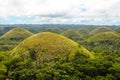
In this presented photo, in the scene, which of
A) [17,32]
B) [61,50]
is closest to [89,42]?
[17,32]

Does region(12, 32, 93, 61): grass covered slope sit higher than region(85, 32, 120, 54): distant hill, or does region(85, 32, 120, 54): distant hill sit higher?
region(12, 32, 93, 61): grass covered slope

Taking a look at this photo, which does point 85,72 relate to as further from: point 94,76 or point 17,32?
point 17,32

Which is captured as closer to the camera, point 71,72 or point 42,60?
point 71,72

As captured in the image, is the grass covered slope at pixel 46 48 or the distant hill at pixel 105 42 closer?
the grass covered slope at pixel 46 48

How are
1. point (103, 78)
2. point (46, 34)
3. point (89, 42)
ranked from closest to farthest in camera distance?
point (103, 78)
point (46, 34)
point (89, 42)

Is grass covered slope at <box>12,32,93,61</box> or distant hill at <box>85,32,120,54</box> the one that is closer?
grass covered slope at <box>12,32,93,61</box>

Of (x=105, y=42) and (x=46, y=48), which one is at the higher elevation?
(x=46, y=48)

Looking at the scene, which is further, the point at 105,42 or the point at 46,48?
the point at 105,42

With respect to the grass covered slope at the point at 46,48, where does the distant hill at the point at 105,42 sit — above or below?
below
